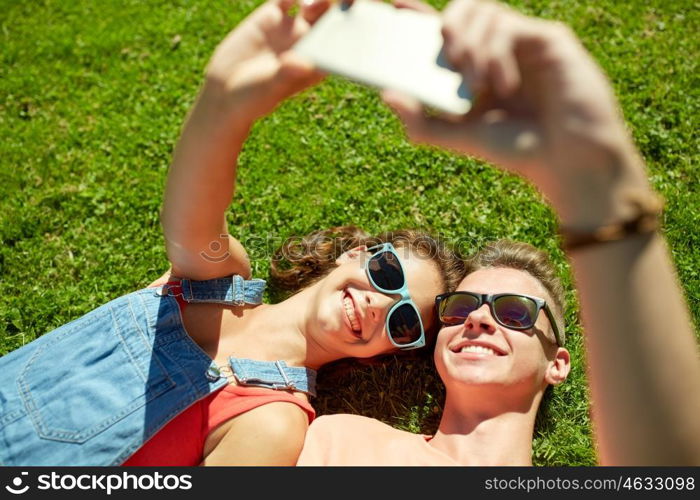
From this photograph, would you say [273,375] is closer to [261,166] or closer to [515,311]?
[515,311]

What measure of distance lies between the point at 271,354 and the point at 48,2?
4.24 meters

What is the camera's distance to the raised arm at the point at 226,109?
7.18ft

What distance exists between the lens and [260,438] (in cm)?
301

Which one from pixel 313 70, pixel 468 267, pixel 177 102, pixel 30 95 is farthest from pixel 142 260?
pixel 313 70

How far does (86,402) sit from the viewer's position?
312 cm

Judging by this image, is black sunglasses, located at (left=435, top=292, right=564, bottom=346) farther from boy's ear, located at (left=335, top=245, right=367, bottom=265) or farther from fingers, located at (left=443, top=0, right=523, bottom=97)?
fingers, located at (left=443, top=0, right=523, bottom=97)

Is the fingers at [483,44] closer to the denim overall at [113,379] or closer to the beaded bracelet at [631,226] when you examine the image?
the beaded bracelet at [631,226]

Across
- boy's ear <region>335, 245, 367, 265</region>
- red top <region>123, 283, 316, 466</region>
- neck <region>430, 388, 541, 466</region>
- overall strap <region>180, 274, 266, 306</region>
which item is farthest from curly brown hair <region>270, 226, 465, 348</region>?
red top <region>123, 283, 316, 466</region>

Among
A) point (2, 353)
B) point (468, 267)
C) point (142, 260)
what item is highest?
point (468, 267)

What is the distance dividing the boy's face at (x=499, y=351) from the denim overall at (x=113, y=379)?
0.88 meters

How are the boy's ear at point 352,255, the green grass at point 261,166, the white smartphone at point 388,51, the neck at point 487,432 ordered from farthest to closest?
the green grass at point 261,166 < the boy's ear at point 352,255 < the neck at point 487,432 < the white smartphone at point 388,51

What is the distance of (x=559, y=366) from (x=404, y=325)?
0.96 metres

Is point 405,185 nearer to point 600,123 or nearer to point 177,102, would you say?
point 177,102

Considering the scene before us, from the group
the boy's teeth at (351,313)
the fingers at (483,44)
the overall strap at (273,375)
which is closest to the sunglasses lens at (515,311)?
the boy's teeth at (351,313)
